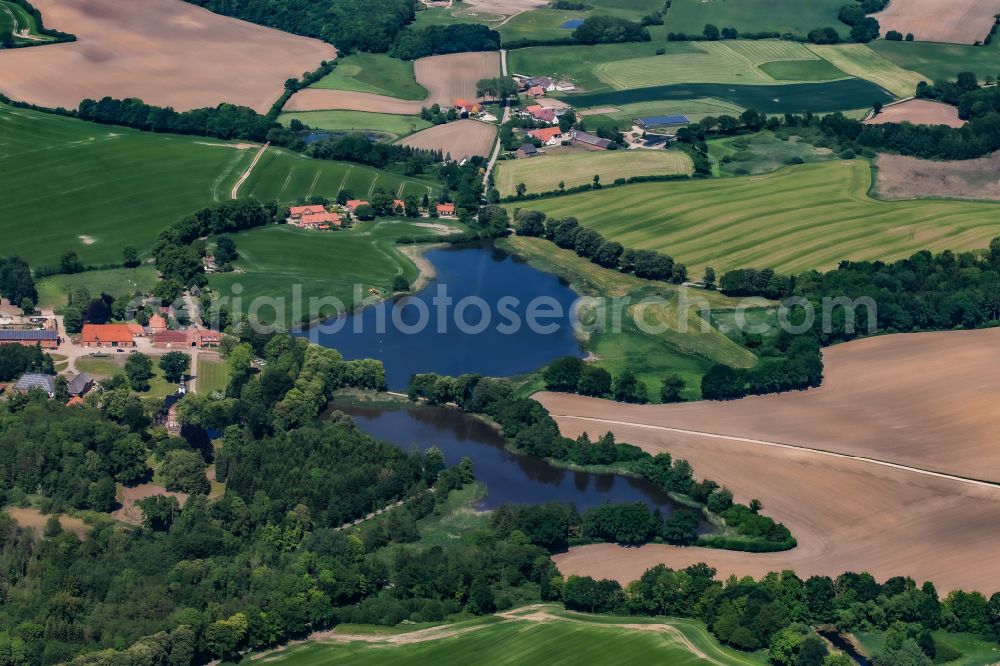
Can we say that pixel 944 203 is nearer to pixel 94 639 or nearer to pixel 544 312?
pixel 544 312

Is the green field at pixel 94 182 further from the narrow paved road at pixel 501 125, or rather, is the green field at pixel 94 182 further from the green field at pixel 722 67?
the green field at pixel 722 67

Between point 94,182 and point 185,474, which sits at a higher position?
point 94,182

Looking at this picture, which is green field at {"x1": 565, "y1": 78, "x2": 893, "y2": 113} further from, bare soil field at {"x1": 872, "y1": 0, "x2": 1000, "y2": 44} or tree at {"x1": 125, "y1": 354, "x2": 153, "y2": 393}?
tree at {"x1": 125, "y1": 354, "x2": 153, "y2": 393}

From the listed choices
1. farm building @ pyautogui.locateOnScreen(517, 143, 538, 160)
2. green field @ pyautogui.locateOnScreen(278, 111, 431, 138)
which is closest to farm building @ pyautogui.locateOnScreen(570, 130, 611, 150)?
farm building @ pyautogui.locateOnScreen(517, 143, 538, 160)

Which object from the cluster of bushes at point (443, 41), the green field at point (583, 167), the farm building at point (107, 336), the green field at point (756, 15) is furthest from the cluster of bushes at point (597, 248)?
the green field at point (756, 15)

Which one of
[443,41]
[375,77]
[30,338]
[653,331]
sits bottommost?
[30,338]

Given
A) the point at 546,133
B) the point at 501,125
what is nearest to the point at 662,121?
the point at 546,133

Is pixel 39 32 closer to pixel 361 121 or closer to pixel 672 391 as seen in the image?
pixel 361 121
